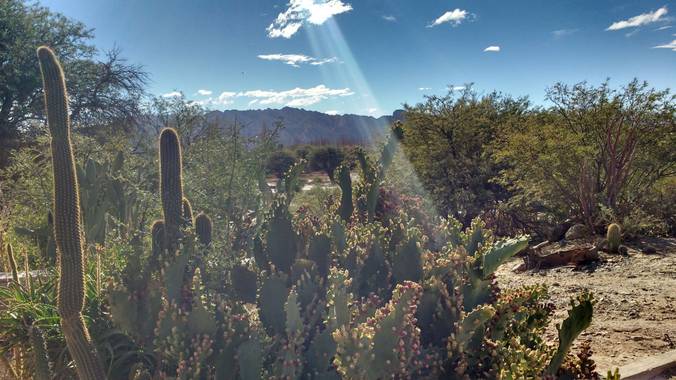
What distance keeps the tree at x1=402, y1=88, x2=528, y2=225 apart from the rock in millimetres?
3648

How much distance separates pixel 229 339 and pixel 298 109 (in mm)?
155145

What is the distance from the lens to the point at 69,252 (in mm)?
2939

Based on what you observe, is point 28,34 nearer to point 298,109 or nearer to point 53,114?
point 53,114

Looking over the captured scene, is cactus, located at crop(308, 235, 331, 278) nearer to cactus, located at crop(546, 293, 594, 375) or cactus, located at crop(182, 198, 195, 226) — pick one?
cactus, located at crop(182, 198, 195, 226)

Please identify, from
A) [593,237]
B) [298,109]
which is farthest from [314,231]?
[298,109]

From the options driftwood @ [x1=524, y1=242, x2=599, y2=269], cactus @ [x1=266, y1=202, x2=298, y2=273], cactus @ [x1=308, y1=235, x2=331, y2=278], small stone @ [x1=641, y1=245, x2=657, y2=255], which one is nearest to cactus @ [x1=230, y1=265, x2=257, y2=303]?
cactus @ [x1=266, y1=202, x2=298, y2=273]

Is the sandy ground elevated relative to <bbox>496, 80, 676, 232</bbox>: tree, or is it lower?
lower

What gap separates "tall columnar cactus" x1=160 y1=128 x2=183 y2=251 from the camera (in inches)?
148

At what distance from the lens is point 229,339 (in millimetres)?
2617

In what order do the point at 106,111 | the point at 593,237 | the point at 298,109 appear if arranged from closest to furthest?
the point at 593,237
the point at 106,111
the point at 298,109

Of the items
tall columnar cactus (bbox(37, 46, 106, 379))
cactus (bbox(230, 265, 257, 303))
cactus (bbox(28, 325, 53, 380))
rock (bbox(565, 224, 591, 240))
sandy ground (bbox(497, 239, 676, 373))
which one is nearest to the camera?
tall columnar cactus (bbox(37, 46, 106, 379))

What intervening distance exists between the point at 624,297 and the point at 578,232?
453 centimetres

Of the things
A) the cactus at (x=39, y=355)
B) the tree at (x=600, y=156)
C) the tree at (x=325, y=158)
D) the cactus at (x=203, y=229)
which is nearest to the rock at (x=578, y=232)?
the tree at (x=600, y=156)

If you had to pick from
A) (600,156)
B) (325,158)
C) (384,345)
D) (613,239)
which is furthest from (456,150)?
(325,158)
